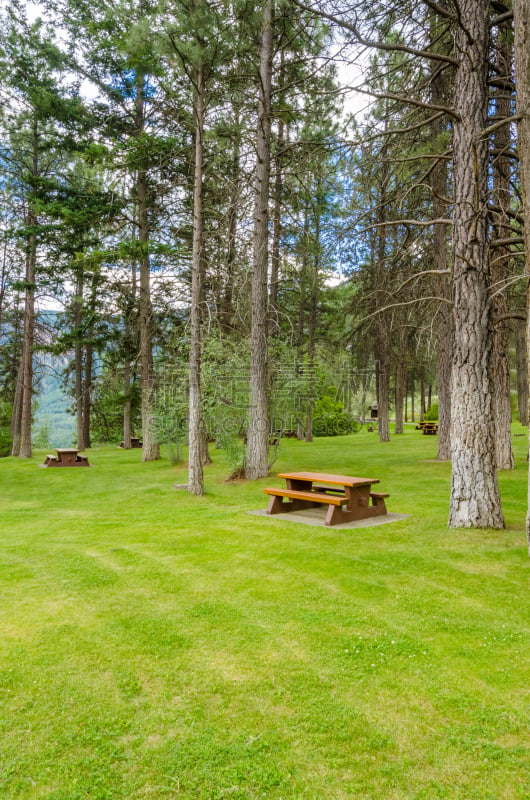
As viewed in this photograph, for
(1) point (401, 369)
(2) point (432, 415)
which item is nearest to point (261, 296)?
(1) point (401, 369)

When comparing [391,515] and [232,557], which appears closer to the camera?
[232,557]

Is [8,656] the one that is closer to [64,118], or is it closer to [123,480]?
[123,480]

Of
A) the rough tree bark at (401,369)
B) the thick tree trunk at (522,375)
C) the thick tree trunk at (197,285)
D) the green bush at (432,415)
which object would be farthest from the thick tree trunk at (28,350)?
the green bush at (432,415)

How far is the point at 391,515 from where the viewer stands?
24.8 ft

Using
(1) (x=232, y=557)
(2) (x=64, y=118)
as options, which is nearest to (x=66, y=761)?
(1) (x=232, y=557)

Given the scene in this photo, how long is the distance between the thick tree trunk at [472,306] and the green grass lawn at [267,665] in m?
0.58

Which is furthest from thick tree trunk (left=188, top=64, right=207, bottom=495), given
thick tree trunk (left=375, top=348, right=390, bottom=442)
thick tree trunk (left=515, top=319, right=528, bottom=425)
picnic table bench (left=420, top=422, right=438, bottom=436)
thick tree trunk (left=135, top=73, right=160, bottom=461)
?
picnic table bench (left=420, top=422, right=438, bottom=436)

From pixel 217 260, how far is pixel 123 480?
19.3 feet

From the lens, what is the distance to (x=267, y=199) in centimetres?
1168

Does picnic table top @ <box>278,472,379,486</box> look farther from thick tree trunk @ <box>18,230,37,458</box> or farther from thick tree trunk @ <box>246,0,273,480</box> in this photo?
thick tree trunk @ <box>18,230,37,458</box>

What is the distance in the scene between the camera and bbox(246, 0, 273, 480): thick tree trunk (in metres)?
11.4

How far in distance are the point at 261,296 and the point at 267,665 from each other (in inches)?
367

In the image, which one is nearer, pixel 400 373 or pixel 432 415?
pixel 400 373

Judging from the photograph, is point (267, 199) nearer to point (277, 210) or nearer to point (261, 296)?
point (277, 210)
